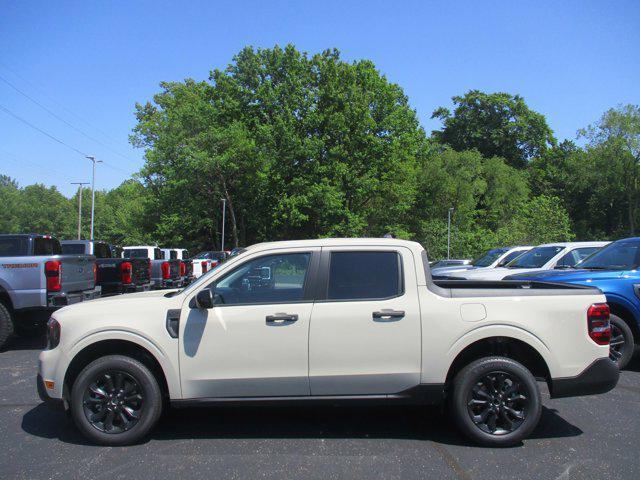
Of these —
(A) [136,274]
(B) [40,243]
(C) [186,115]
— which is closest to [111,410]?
(B) [40,243]

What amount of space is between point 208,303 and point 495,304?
2499 millimetres

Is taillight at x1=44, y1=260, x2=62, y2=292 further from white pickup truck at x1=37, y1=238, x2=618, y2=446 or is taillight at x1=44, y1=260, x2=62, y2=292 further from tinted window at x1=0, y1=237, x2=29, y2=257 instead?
white pickup truck at x1=37, y1=238, x2=618, y2=446

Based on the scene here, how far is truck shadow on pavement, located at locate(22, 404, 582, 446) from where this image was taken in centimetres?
483

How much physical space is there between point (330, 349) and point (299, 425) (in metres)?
1.12

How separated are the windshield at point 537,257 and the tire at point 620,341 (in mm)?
5242

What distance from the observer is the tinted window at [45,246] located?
30.8ft

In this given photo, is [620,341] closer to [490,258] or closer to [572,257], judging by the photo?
[572,257]

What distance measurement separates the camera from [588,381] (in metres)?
4.57

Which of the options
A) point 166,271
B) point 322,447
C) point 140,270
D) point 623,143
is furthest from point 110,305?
point 623,143

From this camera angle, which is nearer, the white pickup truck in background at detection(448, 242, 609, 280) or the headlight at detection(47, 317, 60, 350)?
the headlight at detection(47, 317, 60, 350)

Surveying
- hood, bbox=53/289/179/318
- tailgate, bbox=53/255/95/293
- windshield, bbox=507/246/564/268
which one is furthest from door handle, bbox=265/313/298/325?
windshield, bbox=507/246/564/268

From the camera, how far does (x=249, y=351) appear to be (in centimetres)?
449

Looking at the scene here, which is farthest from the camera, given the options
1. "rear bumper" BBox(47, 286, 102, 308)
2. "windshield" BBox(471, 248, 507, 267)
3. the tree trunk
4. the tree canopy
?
the tree trunk

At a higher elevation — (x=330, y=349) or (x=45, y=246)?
(x=45, y=246)
